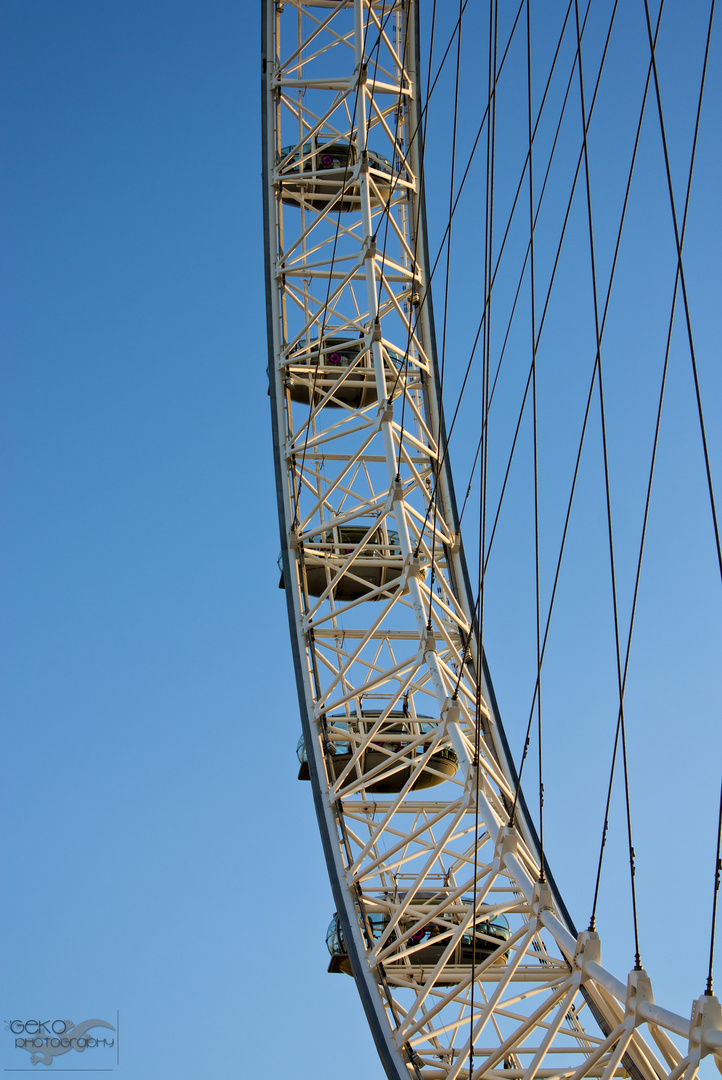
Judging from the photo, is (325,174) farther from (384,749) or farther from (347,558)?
(384,749)

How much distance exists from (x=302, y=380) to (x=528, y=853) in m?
12.7

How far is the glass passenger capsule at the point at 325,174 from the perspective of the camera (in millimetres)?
28344

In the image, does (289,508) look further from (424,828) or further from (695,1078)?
(695,1078)

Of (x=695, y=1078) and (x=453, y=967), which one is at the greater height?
(x=695, y=1078)

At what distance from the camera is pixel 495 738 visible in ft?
73.3

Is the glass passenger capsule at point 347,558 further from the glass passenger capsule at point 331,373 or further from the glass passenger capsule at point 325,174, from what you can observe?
the glass passenger capsule at point 325,174

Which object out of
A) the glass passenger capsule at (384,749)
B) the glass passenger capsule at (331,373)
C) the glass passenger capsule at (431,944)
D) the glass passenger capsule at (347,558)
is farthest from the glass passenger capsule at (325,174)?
the glass passenger capsule at (431,944)

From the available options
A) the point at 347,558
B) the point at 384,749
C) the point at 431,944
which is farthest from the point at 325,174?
the point at 431,944

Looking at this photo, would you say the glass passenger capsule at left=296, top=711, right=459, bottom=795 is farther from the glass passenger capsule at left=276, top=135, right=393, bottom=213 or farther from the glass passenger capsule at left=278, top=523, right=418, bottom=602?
the glass passenger capsule at left=276, top=135, right=393, bottom=213

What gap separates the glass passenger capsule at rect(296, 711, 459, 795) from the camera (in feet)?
75.0

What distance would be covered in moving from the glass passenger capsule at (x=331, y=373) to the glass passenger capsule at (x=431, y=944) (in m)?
10.8

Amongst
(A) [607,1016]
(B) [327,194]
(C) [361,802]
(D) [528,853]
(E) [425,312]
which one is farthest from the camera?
(B) [327,194]

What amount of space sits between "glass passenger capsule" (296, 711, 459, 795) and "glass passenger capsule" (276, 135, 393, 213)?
11486 millimetres

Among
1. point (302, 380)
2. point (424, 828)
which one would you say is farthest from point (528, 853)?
point (302, 380)
